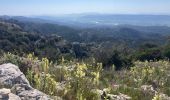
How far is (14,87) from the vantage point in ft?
23.6

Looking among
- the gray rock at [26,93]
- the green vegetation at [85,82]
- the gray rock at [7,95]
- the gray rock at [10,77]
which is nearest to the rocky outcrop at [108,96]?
the green vegetation at [85,82]

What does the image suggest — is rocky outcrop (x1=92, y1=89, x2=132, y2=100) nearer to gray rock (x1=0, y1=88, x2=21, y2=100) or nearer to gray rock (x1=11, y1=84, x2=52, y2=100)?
gray rock (x1=11, y1=84, x2=52, y2=100)

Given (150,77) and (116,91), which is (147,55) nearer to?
(150,77)

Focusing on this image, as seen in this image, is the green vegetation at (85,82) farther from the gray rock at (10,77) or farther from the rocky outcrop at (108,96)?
the gray rock at (10,77)

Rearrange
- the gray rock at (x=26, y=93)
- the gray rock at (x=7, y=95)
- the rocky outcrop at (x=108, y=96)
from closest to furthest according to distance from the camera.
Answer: the gray rock at (x=7, y=95) < the gray rock at (x=26, y=93) < the rocky outcrop at (x=108, y=96)

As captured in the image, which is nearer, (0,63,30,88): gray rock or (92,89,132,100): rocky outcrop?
(0,63,30,88): gray rock

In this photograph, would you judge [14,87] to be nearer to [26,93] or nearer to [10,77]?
[26,93]

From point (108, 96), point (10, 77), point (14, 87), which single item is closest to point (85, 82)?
point (108, 96)

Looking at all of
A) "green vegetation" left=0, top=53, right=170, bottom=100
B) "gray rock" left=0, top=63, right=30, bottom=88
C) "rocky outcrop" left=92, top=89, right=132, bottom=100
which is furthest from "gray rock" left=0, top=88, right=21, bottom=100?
"rocky outcrop" left=92, top=89, right=132, bottom=100

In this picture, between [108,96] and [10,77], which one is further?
[108,96]

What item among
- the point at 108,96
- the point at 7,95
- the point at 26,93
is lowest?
the point at 108,96

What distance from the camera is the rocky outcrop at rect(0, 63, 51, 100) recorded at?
652 centimetres

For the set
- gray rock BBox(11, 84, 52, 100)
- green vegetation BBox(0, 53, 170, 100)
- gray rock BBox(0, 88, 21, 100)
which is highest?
gray rock BBox(0, 88, 21, 100)

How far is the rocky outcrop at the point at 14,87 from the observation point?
6.52 m
